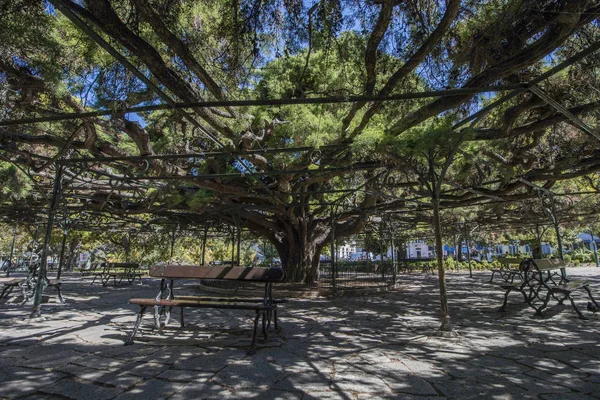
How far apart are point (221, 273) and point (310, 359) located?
61.8 inches

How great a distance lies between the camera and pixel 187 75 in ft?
13.6

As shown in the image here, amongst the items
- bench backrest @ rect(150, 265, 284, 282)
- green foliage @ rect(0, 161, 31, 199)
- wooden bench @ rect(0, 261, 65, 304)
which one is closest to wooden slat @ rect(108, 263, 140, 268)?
wooden bench @ rect(0, 261, 65, 304)

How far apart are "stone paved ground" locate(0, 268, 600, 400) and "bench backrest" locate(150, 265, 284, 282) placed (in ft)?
2.22

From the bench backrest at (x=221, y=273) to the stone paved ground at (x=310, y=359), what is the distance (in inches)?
26.7

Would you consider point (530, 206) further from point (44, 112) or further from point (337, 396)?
point (44, 112)

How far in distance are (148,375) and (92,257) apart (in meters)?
34.4

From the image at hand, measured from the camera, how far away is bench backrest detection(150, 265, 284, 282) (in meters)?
4.09

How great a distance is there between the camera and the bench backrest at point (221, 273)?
4094 millimetres

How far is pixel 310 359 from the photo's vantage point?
3.36 meters

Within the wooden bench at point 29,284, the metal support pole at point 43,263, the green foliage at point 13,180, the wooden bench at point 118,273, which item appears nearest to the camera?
the metal support pole at point 43,263

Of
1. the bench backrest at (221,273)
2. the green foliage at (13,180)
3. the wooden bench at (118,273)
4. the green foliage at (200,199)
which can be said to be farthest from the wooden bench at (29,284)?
the bench backrest at (221,273)

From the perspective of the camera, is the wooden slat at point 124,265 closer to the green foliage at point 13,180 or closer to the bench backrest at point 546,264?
the green foliage at point 13,180

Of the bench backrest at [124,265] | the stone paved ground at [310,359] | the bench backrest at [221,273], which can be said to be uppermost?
the bench backrest at [221,273]

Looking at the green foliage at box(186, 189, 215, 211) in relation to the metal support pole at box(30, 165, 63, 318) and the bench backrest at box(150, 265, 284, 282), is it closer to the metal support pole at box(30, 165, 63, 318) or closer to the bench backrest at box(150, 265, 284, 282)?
the metal support pole at box(30, 165, 63, 318)
